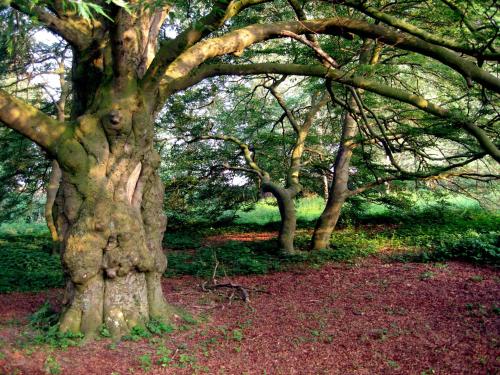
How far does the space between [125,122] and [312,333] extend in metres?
3.53

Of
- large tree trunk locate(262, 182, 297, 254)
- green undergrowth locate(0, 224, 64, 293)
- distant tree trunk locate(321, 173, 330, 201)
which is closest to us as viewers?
green undergrowth locate(0, 224, 64, 293)

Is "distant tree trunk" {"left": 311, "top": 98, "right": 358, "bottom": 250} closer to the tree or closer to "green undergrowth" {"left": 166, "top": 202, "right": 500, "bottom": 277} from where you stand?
"green undergrowth" {"left": 166, "top": 202, "right": 500, "bottom": 277}

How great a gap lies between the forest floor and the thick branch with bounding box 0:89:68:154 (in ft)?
7.58

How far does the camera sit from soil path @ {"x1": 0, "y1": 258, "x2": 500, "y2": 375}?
4566 millimetres

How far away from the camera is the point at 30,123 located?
17.1ft

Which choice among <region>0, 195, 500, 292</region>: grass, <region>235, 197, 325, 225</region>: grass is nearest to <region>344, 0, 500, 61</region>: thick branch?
<region>0, 195, 500, 292</region>: grass

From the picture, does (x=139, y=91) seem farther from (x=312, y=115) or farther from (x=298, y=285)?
(x=312, y=115)

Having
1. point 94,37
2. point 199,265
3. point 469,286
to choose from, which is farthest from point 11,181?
point 469,286

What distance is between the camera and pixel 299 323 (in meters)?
6.04

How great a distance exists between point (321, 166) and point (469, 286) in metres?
5.40

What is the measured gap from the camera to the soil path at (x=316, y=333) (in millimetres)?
4566

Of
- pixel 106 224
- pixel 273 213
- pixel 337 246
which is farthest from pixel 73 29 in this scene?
pixel 273 213

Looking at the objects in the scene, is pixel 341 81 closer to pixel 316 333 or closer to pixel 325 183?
pixel 316 333

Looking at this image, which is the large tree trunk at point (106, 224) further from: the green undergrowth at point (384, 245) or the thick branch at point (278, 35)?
the green undergrowth at point (384, 245)
